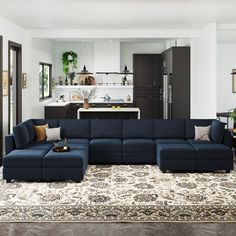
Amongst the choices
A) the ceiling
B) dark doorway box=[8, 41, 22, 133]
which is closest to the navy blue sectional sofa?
dark doorway box=[8, 41, 22, 133]

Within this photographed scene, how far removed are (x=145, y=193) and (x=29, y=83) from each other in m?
5.16

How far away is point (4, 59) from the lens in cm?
818

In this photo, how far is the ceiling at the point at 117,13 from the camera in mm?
6535

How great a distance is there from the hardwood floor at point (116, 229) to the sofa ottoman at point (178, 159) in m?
2.55

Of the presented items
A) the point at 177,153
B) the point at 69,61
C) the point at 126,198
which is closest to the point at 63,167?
the point at 126,198

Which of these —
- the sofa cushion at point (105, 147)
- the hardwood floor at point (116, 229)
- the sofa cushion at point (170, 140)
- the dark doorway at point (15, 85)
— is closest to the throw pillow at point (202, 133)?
the sofa cushion at point (170, 140)

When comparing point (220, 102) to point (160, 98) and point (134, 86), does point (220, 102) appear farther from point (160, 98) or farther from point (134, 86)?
point (134, 86)

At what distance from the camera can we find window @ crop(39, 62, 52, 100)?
11.6 metres

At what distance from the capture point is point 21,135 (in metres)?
7.21

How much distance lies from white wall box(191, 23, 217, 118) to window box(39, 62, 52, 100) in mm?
3909

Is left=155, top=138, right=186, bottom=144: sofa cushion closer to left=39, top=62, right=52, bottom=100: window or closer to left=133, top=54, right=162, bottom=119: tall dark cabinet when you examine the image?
left=39, top=62, right=52, bottom=100: window

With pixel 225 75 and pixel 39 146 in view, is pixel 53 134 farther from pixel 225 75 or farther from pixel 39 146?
pixel 225 75

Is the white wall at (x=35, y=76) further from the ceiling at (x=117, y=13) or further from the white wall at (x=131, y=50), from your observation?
the white wall at (x=131, y=50)

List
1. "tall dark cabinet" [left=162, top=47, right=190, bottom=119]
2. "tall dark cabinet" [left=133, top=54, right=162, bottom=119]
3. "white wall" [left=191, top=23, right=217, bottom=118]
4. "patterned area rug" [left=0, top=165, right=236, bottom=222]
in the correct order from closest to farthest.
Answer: "patterned area rug" [left=0, top=165, right=236, bottom=222] → "white wall" [left=191, top=23, right=217, bottom=118] → "tall dark cabinet" [left=162, top=47, right=190, bottom=119] → "tall dark cabinet" [left=133, top=54, right=162, bottom=119]
